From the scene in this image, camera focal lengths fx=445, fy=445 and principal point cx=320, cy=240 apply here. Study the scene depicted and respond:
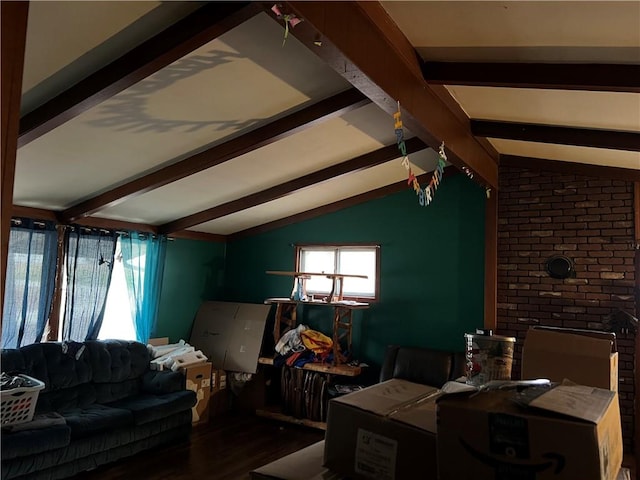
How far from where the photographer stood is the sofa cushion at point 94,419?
3.39 meters

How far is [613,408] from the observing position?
117 centimetres

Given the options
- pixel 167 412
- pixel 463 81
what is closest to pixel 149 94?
pixel 463 81

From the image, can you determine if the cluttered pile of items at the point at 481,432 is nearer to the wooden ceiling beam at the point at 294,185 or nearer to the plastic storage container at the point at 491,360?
the plastic storage container at the point at 491,360

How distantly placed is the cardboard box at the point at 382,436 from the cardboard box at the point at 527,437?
0.13 meters

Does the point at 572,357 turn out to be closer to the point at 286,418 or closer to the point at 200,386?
the point at 286,418

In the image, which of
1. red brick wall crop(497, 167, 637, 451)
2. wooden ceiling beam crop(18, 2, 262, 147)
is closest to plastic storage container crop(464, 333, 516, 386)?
wooden ceiling beam crop(18, 2, 262, 147)

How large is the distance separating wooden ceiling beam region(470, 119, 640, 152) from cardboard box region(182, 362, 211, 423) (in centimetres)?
352

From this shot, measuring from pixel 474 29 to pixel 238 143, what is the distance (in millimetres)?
1764

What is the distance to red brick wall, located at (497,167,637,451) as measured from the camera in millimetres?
3652

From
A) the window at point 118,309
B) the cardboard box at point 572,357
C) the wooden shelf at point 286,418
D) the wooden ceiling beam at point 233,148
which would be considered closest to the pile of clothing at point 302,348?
the wooden shelf at point 286,418

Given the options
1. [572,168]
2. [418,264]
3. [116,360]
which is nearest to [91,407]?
[116,360]

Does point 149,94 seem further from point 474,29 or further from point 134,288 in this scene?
point 134,288

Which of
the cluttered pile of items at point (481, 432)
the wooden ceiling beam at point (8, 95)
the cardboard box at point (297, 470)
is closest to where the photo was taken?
the wooden ceiling beam at point (8, 95)

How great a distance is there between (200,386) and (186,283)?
4.52ft
